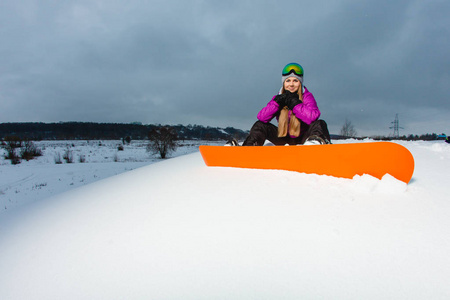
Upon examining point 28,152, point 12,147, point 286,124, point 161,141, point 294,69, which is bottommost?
point 28,152

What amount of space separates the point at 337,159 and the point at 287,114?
38.8 inches

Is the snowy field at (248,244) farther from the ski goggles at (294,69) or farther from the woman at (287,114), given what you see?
the ski goggles at (294,69)

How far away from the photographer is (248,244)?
1.01m

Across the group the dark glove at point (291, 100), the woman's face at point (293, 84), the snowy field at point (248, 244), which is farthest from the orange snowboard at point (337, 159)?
the woman's face at point (293, 84)

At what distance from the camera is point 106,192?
80.0 inches

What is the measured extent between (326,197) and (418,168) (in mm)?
1355

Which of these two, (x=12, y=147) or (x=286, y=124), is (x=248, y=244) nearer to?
(x=286, y=124)

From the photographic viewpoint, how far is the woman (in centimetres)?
232

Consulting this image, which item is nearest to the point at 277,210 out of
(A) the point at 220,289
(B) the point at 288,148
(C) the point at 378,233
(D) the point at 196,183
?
(C) the point at 378,233

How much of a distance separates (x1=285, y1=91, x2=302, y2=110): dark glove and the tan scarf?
83 millimetres

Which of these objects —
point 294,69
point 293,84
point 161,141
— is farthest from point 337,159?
point 161,141

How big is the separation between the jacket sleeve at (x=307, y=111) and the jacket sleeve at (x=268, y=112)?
0.22m

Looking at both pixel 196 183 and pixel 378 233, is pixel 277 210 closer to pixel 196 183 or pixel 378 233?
pixel 378 233

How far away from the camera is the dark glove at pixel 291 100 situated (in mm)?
2301
